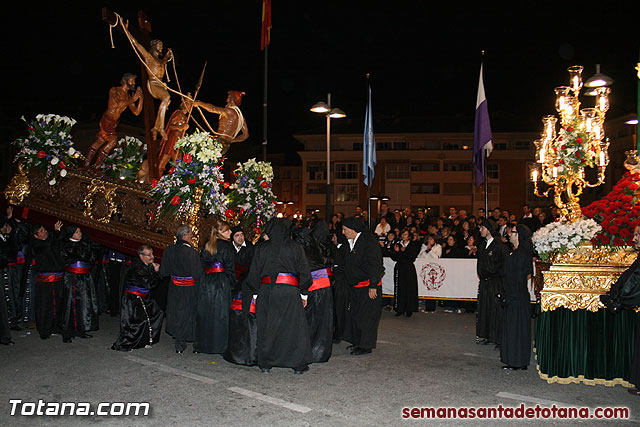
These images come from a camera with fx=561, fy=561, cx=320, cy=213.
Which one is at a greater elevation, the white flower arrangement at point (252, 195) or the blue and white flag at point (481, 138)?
the blue and white flag at point (481, 138)

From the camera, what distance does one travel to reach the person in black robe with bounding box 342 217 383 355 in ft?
28.5

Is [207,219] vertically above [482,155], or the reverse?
[482,155]

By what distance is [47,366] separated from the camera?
7492 millimetres

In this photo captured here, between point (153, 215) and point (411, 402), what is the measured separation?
622 cm

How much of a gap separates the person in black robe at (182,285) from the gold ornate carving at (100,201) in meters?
2.53

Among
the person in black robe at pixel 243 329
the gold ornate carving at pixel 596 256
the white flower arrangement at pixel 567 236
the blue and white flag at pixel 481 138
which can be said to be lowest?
the person in black robe at pixel 243 329

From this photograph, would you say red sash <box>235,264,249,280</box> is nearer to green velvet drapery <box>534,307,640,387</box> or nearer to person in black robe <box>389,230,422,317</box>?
green velvet drapery <box>534,307,640,387</box>

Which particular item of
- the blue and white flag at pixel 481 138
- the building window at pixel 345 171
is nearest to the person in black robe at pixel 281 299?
the blue and white flag at pixel 481 138

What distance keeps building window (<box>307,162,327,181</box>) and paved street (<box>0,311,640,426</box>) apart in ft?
137

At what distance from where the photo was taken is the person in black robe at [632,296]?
6.27 meters

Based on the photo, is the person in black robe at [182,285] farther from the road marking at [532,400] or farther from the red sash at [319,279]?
the road marking at [532,400]

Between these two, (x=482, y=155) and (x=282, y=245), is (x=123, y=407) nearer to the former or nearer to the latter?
(x=282, y=245)

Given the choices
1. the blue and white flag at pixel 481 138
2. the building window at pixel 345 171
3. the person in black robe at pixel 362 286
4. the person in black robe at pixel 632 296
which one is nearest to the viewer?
the person in black robe at pixel 632 296

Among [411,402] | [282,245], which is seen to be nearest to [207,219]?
[282,245]
